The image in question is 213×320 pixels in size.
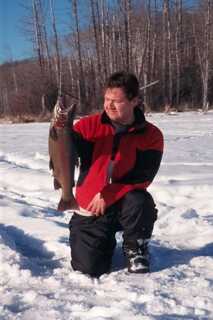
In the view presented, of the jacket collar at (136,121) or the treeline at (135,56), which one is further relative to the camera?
the treeline at (135,56)

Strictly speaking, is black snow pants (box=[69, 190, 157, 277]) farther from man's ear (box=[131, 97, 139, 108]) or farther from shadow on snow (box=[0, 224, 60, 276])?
man's ear (box=[131, 97, 139, 108])

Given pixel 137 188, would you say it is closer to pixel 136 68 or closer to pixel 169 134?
pixel 169 134

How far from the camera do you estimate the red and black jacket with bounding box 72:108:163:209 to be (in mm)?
3156

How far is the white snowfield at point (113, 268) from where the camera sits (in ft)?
8.08

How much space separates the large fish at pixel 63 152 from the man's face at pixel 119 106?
0.43 m

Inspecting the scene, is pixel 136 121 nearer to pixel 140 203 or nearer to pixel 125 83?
pixel 125 83

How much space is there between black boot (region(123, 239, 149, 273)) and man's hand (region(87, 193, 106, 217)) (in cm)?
25

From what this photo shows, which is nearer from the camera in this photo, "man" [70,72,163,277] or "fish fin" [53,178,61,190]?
"fish fin" [53,178,61,190]

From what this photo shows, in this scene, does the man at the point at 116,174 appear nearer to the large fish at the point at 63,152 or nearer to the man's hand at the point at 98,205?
the man's hand at the point at 98,205

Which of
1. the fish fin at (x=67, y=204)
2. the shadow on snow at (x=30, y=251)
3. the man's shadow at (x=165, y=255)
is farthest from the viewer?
the man's shadow at (x=165, y=255)

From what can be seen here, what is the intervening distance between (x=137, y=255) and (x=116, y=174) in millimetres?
490

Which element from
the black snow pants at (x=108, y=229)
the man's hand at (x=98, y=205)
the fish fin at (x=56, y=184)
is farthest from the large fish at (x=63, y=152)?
the black snow pants at (x=108, y=229)

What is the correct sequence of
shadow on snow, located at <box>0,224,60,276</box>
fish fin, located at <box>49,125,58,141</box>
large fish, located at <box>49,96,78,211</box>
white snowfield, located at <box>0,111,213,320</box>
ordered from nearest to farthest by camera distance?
white snowfield, located at <box>0,111,213,320</box> < large fish, located at <box>49,96,78,211</box> < fish fin, located at <box>49,125,58,141</box> < shadow on snow, located at <box>0,224,60,276</box>

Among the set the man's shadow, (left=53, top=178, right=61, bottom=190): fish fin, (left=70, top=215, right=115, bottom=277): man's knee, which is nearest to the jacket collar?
(left=53, top=178, right=61, bottom=190): fish fin
